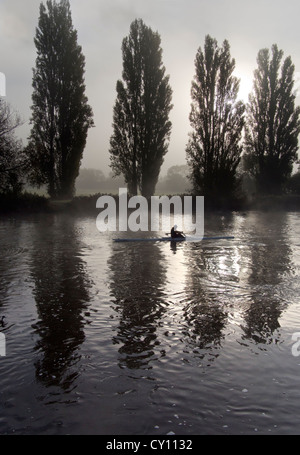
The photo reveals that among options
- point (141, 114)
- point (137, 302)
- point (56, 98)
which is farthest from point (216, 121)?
point (137, 302)

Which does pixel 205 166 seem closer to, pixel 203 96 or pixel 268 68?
pixel 203 96

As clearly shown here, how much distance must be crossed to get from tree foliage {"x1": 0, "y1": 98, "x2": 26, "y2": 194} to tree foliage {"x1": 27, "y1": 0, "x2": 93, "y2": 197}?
1789 millimetres

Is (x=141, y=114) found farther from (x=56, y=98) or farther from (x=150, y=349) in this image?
(x=150, y=349)

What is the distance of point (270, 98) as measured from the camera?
38.7 metres

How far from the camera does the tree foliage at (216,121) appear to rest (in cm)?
3472

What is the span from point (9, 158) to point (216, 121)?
1750 centimetres

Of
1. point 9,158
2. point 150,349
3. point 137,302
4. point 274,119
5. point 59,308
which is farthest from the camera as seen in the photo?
point 274,119

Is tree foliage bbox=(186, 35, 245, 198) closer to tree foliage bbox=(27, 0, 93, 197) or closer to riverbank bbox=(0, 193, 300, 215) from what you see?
riverbank bbox=(0, 193, 300, 215)

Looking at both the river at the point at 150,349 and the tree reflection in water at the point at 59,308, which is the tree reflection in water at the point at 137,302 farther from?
the tree reflection in water at the point at 59,308

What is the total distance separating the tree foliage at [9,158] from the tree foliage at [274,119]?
890 inches

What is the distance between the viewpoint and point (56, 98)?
32000 mm

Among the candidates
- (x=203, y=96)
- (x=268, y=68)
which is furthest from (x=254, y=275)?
(x=268, y=68)

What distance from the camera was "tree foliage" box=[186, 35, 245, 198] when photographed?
34719 millimetres

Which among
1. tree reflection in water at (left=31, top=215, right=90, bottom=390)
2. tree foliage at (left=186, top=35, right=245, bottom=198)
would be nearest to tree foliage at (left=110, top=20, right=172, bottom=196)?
tree foliage at (left=186, top=35, right=245, bottom=198)
